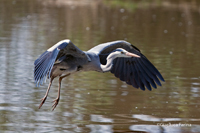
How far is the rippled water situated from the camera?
699 cm

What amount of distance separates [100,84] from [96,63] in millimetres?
2225

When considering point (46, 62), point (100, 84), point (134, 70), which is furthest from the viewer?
point (100, 84)

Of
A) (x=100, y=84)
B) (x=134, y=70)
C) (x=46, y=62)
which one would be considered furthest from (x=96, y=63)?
(x=100, y=84)

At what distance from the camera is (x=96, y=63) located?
295 inches

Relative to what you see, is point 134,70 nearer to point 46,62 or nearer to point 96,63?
point 96,63

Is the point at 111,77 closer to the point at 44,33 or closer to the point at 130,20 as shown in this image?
the point at 44,33

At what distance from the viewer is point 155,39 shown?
16812 millimetres

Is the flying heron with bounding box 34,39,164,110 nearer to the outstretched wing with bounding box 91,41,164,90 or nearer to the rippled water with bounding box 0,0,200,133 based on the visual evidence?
the outstretched wing with bounding box 91,41,164,90

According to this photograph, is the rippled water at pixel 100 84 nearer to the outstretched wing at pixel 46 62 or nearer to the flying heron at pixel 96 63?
the flying heron at pixel 96 63

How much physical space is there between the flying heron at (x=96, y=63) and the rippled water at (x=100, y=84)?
1.71 ft

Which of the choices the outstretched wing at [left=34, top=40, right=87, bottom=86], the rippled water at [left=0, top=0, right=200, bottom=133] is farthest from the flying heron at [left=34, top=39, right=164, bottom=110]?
the rippled water at [left=0, top=0, right=200, bottom=133]

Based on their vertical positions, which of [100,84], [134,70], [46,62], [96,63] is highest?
[46,62]

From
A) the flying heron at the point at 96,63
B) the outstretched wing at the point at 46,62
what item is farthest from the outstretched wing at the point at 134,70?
the outstretched wing at the point at 46,62

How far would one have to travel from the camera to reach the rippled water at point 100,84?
22.9 ft
